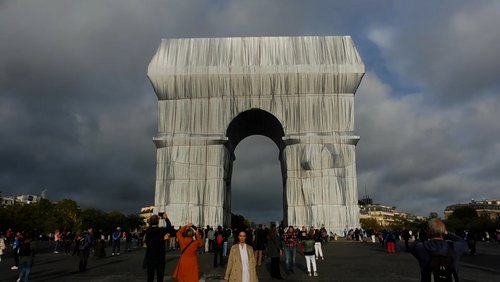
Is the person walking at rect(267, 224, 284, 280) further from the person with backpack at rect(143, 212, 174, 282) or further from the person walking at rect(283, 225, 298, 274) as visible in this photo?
the person with backpack at rect(143, 212, 174, 282)

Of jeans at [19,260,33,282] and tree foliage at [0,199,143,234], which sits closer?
jeans at [19,260,33,282]

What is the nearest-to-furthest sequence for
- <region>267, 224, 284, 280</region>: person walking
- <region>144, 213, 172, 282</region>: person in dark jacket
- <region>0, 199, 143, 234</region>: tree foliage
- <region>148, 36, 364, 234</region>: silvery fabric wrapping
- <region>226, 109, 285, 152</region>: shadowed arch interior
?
1. <region>144, 213, 172, 282</region>: person in dark jacket
2. <region>267, 224, 284, 280</region>: person walking
3. <region>148, 36, 364, 234</region>: silvery fabric wrapping
4. <region>226, 109, 285, 152</region>: shadowed arch interior
5. <region>0, 199, 143, 234</region>: tree foliage

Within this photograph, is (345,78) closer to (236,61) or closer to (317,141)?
(317,141)

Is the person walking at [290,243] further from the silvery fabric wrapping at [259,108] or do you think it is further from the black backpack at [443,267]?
the silvery fabric wrapping at [259,108]

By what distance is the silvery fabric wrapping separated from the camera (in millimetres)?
29953

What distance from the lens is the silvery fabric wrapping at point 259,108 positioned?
30.0 meters

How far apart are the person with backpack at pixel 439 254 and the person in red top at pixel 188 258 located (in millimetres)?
3194

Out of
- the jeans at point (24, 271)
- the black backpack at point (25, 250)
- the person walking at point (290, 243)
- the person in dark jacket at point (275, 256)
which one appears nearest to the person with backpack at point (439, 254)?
the person in dark jacket at point (275, 256)

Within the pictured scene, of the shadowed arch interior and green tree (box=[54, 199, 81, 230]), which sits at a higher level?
the shadowed arch interior

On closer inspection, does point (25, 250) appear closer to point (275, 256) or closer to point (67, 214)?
point (275, 256)

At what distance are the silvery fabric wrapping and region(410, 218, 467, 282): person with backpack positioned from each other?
2510cm

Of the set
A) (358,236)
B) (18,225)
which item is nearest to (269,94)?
(358,236)

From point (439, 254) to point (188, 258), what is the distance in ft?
11.6

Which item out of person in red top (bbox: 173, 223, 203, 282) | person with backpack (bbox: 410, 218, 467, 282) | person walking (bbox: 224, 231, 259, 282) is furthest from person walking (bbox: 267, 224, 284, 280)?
person with backpack (bbox: 410, 218, 467, 282)
